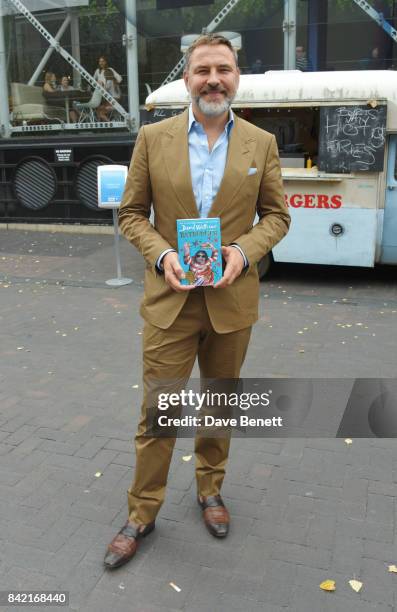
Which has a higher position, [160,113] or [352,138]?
[160,113]

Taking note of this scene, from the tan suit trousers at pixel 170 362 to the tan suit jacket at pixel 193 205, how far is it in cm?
6

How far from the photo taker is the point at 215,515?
3.06m

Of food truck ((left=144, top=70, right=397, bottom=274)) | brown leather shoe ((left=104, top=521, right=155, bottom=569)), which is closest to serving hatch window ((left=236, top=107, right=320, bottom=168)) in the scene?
food truck ((left=144, top=70, right=397, bottom=274))

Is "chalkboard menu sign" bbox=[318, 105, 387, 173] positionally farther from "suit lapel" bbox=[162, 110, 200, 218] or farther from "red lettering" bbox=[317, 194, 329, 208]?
"suit lapel" bbox=[162, 110, 200, 218]

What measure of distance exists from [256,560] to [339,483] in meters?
0.84

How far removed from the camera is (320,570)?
9.11 feet

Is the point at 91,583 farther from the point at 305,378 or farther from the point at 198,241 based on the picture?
the point at 305,378

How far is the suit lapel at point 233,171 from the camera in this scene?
2.59 meters

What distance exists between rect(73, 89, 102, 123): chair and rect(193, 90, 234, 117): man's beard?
32.1 ft

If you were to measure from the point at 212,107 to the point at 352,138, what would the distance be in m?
5.00

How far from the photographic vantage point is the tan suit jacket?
260 centimetres

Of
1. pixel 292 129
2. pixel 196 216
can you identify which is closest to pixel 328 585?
pixel 196 216

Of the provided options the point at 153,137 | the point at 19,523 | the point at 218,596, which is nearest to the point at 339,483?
the point at 218,596

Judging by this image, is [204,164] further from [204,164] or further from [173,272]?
[173,272]
